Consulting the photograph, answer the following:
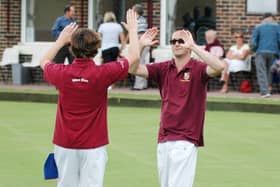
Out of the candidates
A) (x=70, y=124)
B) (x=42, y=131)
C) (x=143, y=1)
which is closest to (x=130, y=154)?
(x=42, y=131)

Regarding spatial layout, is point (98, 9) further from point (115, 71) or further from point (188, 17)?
point (115, 71)

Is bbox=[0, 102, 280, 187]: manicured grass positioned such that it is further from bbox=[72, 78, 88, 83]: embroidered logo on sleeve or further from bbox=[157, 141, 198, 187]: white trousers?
bbox=[72, 78, 88, 83]: embroidered logo on sleeve

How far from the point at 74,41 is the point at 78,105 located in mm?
451

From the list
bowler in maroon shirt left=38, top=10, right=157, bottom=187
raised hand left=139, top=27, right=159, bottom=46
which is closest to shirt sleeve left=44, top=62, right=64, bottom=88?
bowler in maroon shirt left=38, top=10, right=157, bottom=187

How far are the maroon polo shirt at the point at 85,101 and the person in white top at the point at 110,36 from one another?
43.1ft

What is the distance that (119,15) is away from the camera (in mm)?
22156

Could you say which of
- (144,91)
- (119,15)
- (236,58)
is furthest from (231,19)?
(119,15)

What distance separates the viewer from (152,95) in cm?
1911

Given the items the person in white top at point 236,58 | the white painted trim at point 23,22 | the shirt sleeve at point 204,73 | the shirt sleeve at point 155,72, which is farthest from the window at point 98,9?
the shirt sleeve at point 204,73

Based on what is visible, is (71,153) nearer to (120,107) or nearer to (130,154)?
(130,154)

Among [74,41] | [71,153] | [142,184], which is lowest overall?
[142,184]

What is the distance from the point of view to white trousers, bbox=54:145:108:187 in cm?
705

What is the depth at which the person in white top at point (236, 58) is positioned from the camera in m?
19.9

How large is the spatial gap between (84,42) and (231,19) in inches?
547
